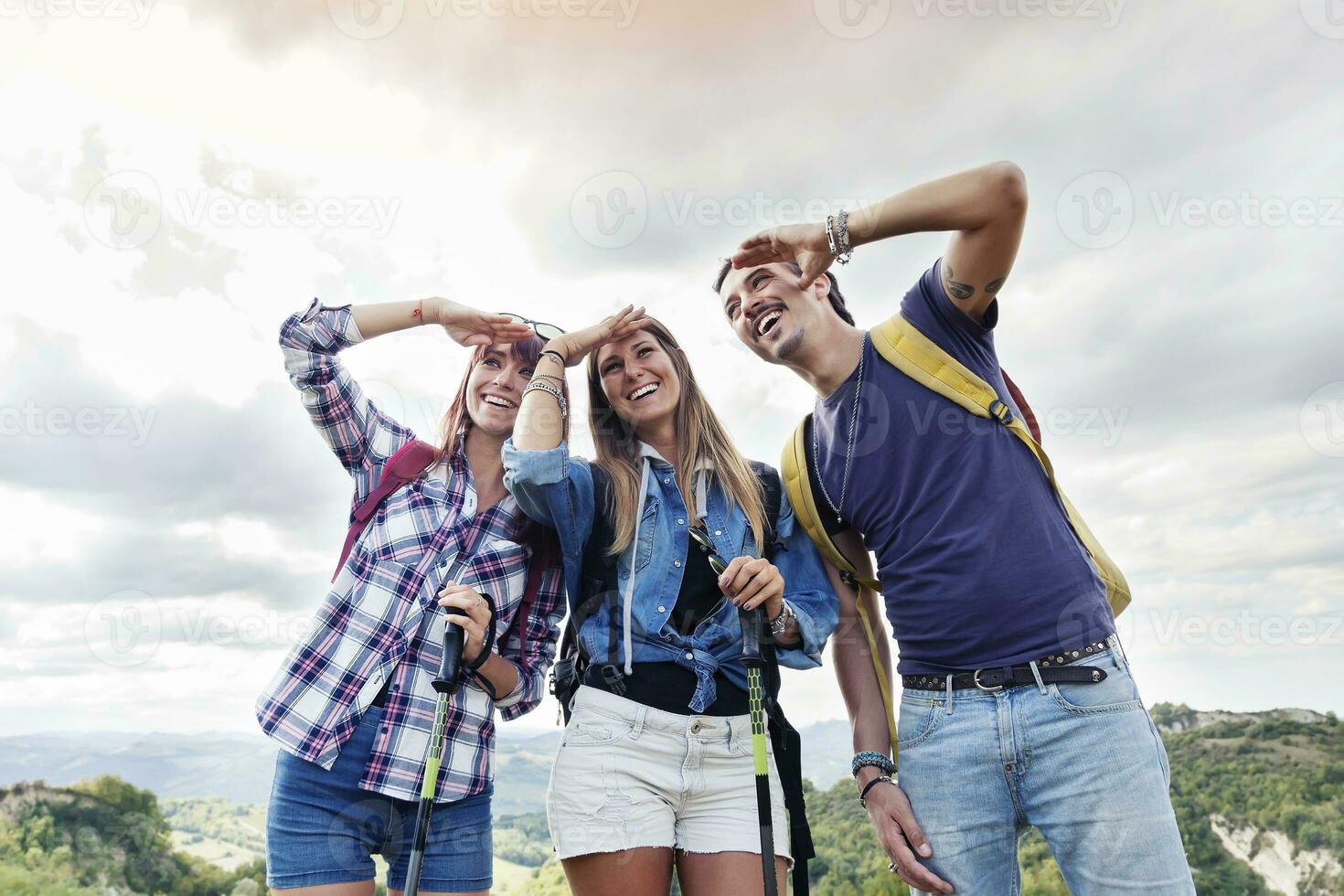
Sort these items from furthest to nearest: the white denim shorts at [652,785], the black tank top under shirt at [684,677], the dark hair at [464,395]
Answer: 1. the dark hair at [464,395]
2. the black tank top under shirt at [684,677]
3. the white denim shorts at [652,785]

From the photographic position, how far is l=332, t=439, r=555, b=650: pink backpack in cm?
338

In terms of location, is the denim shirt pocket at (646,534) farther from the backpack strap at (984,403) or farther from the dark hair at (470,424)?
the backpack strap at (984,403)

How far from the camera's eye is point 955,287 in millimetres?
2971

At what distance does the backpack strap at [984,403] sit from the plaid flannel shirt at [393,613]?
5.66ft

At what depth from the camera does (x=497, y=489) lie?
11.7 ft

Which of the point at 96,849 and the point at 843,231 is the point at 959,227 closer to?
the point at 843,231

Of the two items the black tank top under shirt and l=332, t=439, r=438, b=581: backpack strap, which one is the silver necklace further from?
l=332, t=439, r=438, b=581: backpack strap

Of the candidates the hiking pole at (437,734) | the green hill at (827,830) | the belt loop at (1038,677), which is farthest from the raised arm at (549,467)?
the green hill at (827,830)

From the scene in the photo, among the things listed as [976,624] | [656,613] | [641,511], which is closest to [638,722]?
[656,613]

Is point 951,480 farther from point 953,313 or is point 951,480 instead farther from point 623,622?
point 623,622

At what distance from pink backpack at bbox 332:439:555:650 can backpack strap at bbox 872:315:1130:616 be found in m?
1.62

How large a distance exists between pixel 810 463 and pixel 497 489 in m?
1.33

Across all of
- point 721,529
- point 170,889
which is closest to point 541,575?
point 721,529

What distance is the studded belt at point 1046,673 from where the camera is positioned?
255cm
